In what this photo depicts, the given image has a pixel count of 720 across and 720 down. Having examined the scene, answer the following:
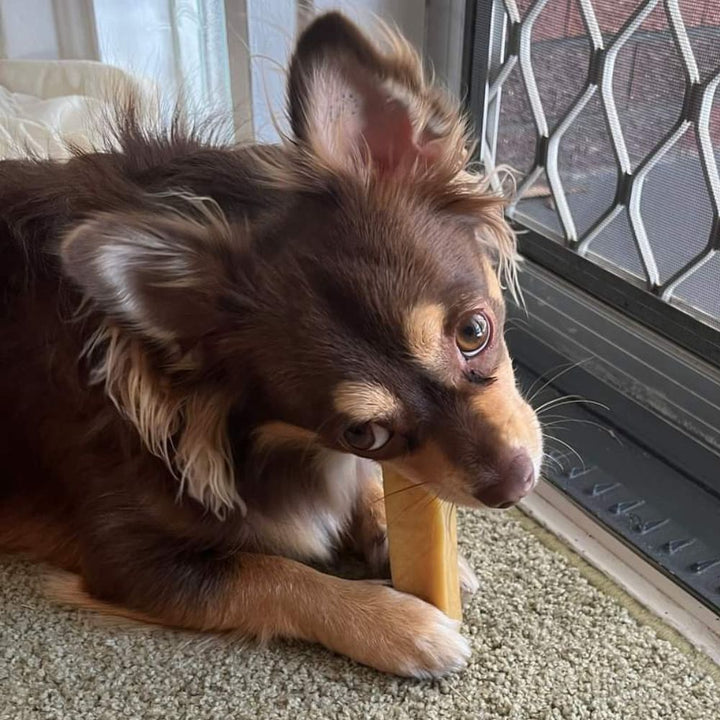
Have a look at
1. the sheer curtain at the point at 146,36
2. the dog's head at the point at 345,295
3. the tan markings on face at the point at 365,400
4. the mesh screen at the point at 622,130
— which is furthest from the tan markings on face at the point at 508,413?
the sheer curtain at the point at 146,36

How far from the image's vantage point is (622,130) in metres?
1.85

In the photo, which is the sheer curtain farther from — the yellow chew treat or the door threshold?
the yellow chew treat

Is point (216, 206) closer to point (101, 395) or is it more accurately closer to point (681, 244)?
point (101, 395)

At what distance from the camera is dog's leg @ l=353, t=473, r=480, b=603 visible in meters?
1.59

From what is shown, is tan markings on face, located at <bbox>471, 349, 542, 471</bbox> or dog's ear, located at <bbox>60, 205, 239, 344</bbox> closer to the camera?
dog's ear, located at <bbox>60, 205, 239, 344</bbox>

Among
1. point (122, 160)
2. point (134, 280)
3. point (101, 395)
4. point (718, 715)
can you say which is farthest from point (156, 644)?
point (718, 715)

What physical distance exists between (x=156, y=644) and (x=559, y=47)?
4.64 feet

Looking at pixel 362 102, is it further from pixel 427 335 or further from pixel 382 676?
pixel 382 676

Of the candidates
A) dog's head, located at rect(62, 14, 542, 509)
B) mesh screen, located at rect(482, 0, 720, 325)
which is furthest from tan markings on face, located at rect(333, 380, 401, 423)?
mesh screen, located at rect(482, 0, 720, 325)

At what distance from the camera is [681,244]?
1801mm

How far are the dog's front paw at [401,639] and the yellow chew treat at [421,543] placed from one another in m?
0.04

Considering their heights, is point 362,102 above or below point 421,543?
above

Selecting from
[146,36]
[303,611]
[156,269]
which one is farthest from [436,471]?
[146,36]

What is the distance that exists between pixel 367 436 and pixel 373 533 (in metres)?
0.43
